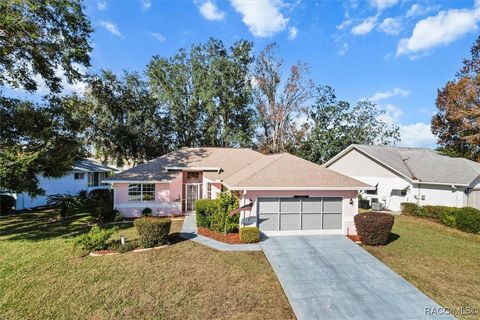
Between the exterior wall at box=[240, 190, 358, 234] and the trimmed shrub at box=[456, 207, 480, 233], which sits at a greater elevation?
the exterior wall at box=[240, 190, 358, 234]

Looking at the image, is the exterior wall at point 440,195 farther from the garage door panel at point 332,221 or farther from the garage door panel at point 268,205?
the garage door panel at point 268,205

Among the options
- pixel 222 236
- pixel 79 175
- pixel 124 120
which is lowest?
pixel 222 236

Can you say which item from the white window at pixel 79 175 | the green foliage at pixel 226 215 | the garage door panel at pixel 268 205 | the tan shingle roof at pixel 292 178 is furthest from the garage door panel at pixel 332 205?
the white window at pixel 79 175

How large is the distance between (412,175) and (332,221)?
14057 mm

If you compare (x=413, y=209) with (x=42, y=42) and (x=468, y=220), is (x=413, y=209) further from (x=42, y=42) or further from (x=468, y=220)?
(x=42, y=42)

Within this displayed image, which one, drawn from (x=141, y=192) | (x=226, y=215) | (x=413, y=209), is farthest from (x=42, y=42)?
(x=413, y=209)

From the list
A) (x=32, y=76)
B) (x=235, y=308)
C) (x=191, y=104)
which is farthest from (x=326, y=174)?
(x=191, y=104)

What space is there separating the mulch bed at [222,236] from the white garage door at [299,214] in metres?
1.66

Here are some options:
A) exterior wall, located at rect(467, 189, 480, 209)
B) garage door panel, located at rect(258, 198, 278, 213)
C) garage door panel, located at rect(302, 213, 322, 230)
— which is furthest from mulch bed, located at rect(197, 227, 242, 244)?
exterior wall, located at rect(467, 189, 480, 209)

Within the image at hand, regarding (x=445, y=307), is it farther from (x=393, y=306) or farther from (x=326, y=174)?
(x=326, y=174)

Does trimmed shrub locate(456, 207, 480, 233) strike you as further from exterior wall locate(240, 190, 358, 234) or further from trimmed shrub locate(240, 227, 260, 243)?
trimmed shrub locate(240, 227, 260, 243)

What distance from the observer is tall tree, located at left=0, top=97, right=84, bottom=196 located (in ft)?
50.1

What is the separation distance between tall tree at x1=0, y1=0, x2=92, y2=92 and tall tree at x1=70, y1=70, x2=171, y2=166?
12308 mm

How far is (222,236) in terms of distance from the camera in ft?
49.0
